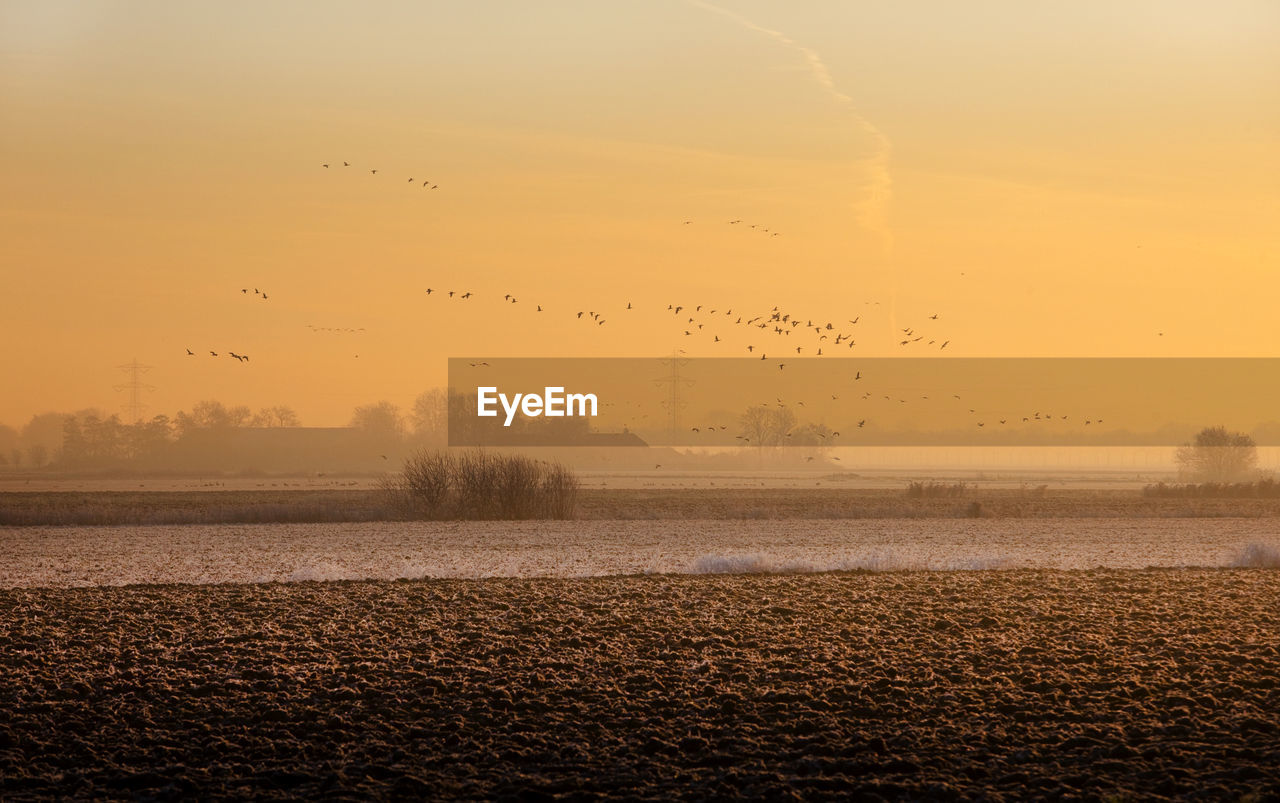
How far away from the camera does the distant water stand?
1178 inches

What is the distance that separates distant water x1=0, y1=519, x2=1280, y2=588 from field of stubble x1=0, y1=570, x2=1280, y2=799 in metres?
5.97

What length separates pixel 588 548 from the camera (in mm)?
37531

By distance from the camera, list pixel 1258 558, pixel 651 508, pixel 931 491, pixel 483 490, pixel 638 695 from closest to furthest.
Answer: pixel 638 695 → pixel 1258 558 → pixel 483 490 → pixel 651 508 → pixel 931 491

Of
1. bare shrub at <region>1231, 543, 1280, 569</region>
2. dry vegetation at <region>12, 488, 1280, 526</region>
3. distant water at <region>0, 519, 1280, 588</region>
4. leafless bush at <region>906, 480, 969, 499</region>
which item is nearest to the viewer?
distant water at <region>0, 519, 1280, 588</region>

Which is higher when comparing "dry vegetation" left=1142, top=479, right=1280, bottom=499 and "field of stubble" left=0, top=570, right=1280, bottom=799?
"field of stubble" left=0, top=570, right=1280, bottom=799

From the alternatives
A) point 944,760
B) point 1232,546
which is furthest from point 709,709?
point 1232,546

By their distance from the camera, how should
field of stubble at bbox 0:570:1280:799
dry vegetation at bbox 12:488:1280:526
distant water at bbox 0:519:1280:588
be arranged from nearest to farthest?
field of stubble at bbox 0:570:1280:799 → distant water at bbox 0:519:1280:588 → dry vegetation at bbox 12:488:1280:526

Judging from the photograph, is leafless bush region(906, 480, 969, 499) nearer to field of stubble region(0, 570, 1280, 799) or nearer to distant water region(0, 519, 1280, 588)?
distant water region(0, 519, 1280, 588)

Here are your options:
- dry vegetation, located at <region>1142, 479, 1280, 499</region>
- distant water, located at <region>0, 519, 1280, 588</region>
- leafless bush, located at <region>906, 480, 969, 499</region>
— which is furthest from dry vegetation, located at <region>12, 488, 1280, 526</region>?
distant water, located at <region>0, 519, 1280, 588</region>

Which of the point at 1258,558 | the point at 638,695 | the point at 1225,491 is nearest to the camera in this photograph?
the point at 638,695

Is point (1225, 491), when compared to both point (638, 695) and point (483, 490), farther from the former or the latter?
point (638, 695)

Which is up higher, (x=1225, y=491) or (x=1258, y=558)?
(x=1258, y=558)

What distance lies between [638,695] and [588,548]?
2266 cm

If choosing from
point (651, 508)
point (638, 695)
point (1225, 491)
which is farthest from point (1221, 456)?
point (638, 695)
